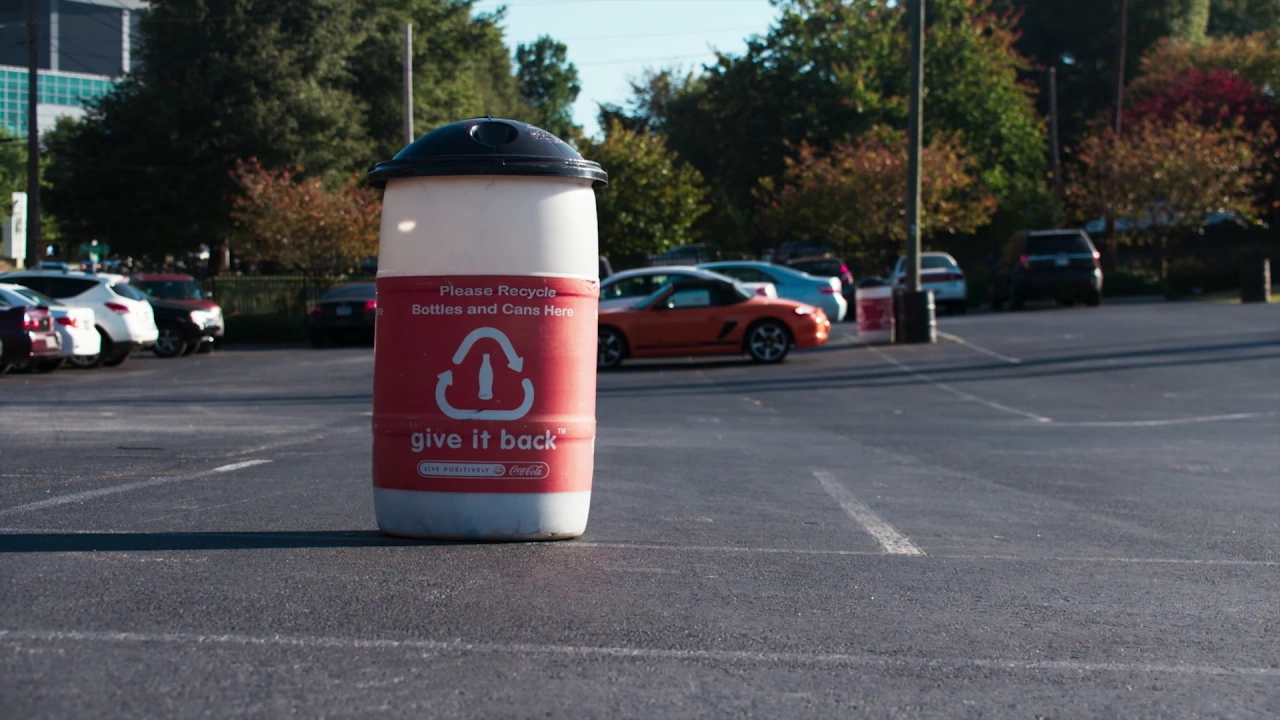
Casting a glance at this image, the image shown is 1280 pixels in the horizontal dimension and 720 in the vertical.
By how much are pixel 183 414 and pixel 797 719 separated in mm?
11635

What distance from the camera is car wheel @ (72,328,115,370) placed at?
909 inches

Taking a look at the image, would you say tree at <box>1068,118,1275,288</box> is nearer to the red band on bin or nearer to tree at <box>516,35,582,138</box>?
the red band on bin

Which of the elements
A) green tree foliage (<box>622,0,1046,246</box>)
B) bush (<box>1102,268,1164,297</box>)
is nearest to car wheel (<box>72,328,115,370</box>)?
bush (<box>1102,268,1164,297</box>)

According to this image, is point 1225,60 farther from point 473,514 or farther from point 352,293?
point 473,514

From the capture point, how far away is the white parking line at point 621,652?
4.16 meters

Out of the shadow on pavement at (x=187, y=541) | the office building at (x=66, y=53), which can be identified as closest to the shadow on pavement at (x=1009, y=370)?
the shadow on pavement at (x=187, y=541)

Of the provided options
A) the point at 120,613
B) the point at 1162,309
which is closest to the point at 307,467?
the point at 120,613

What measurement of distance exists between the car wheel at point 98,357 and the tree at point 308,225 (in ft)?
44.4

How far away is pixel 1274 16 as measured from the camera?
235 ft

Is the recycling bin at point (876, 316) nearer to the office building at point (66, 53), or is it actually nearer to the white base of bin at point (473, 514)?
the white base of bin at point (473, 514)

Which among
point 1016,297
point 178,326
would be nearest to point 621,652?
point 178,326

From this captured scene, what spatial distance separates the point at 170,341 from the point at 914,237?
1440cm

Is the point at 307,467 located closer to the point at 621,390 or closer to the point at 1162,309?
the point at 621,390

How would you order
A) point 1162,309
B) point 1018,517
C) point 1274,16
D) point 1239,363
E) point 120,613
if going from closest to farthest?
1. point 120,613
2. point 1018,517
3. point 1239,363
4. point 1162,309
5. point 1274,16
